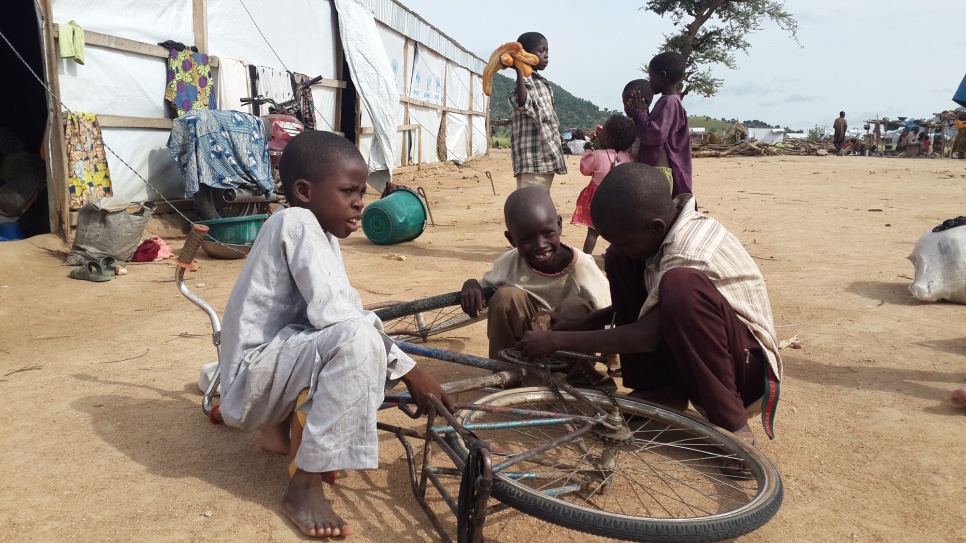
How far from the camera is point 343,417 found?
1938 mm

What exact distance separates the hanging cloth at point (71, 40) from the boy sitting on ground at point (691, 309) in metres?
5.14

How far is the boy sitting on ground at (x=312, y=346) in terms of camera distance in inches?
75.9

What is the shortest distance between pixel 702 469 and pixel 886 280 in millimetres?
3647

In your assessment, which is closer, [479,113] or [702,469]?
[702,469]

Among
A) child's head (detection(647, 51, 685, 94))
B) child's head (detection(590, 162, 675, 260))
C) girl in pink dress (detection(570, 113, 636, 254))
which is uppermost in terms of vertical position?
child's head (detection(647, 51, 685, 94))

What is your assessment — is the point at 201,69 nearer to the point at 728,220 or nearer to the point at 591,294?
the point at 591,294

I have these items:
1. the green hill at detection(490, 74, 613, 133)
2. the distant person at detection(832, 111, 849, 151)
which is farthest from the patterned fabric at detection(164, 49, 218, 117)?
the green hill at detection(490, 74, 613, 133)

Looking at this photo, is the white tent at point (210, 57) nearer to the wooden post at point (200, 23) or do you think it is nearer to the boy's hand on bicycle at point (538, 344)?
the wooden post at point (200, 23)

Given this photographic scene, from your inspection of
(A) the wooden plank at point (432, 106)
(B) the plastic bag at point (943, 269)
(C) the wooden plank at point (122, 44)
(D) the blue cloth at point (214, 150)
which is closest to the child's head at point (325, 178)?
(B) the plastic bag at point (943, 269)

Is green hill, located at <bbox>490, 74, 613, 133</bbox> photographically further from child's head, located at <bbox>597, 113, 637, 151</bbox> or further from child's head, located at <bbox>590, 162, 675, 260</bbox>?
child's head, located at <bbox>590, 162, 675, 260</bbox>

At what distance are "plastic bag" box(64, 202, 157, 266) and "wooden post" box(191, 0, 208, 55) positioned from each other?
262cm

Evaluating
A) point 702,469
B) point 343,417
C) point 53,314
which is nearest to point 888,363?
point 702,469

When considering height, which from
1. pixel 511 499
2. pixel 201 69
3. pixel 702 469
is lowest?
pixel 702 469

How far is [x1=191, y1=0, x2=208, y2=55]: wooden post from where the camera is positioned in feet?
23.3
